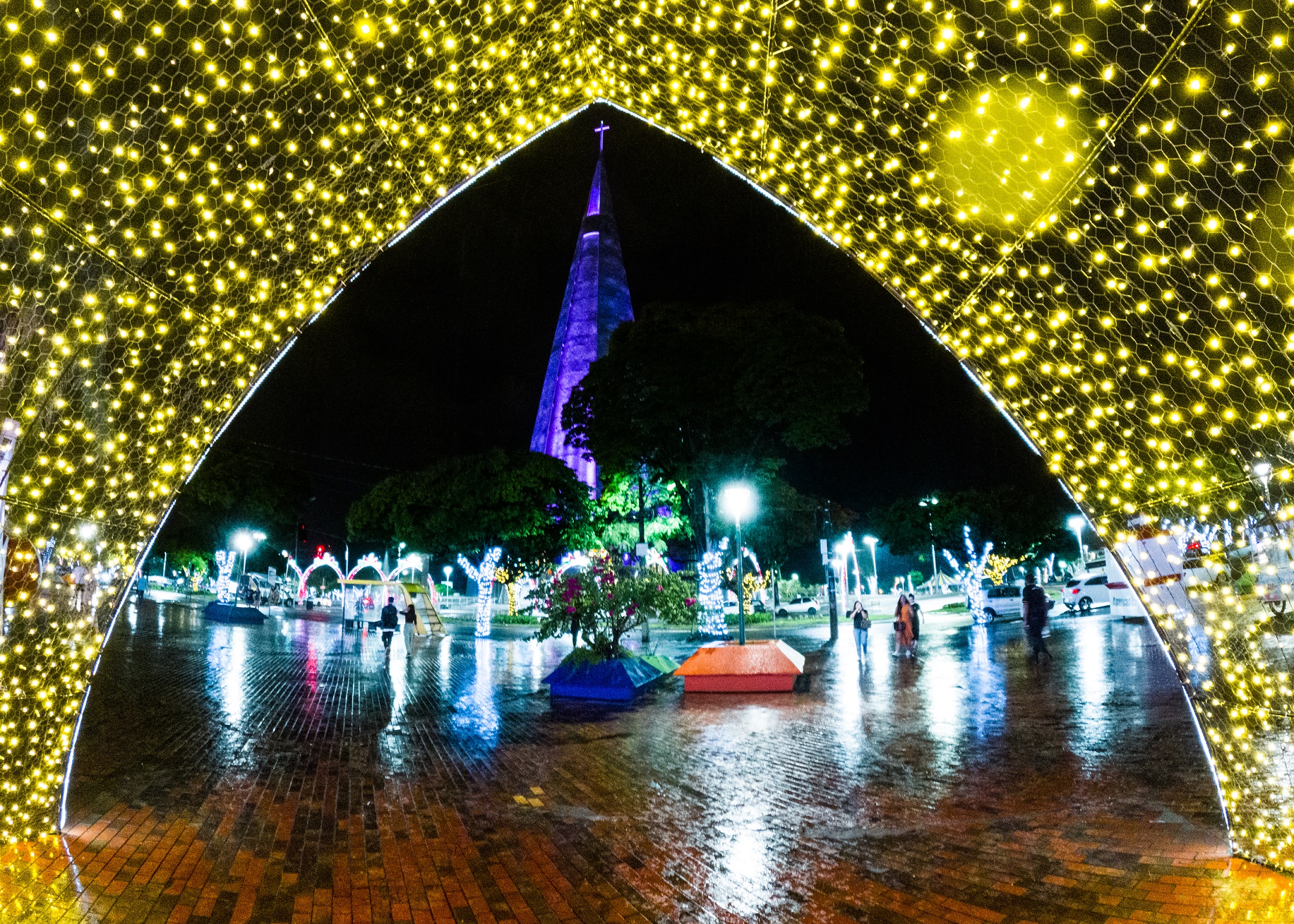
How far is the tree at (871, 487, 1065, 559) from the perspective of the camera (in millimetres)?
A: 44469

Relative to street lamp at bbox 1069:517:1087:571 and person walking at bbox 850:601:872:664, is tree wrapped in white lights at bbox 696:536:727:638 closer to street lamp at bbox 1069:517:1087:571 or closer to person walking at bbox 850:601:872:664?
person walking at bbox 850:601:872:664

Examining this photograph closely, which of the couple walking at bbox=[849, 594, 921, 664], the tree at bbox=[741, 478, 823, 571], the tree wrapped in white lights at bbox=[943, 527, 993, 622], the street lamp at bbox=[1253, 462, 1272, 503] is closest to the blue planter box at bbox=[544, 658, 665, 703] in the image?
the couple walking at bbox=[849, 594, 921, 664]

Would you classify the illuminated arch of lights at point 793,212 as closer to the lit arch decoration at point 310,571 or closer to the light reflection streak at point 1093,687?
the light reflection streak at point 1093,687

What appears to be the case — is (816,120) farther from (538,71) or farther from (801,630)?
(801,630)

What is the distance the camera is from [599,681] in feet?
40.7

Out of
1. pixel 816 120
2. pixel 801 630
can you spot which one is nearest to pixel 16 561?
pixel 816 120

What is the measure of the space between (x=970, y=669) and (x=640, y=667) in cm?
697

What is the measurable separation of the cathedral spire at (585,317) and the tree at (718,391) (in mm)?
18379

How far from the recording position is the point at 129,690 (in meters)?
12.5

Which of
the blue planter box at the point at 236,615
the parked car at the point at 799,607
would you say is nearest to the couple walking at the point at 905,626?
the parked car at the point at 799,607

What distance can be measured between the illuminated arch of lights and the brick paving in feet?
2.88

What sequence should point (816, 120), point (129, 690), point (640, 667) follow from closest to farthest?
1. point (816, 120)
2. point (129, 690)
3. point (640, 667)

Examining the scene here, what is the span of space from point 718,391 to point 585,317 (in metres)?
25.1

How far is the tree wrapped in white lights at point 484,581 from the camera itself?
30.0 m
